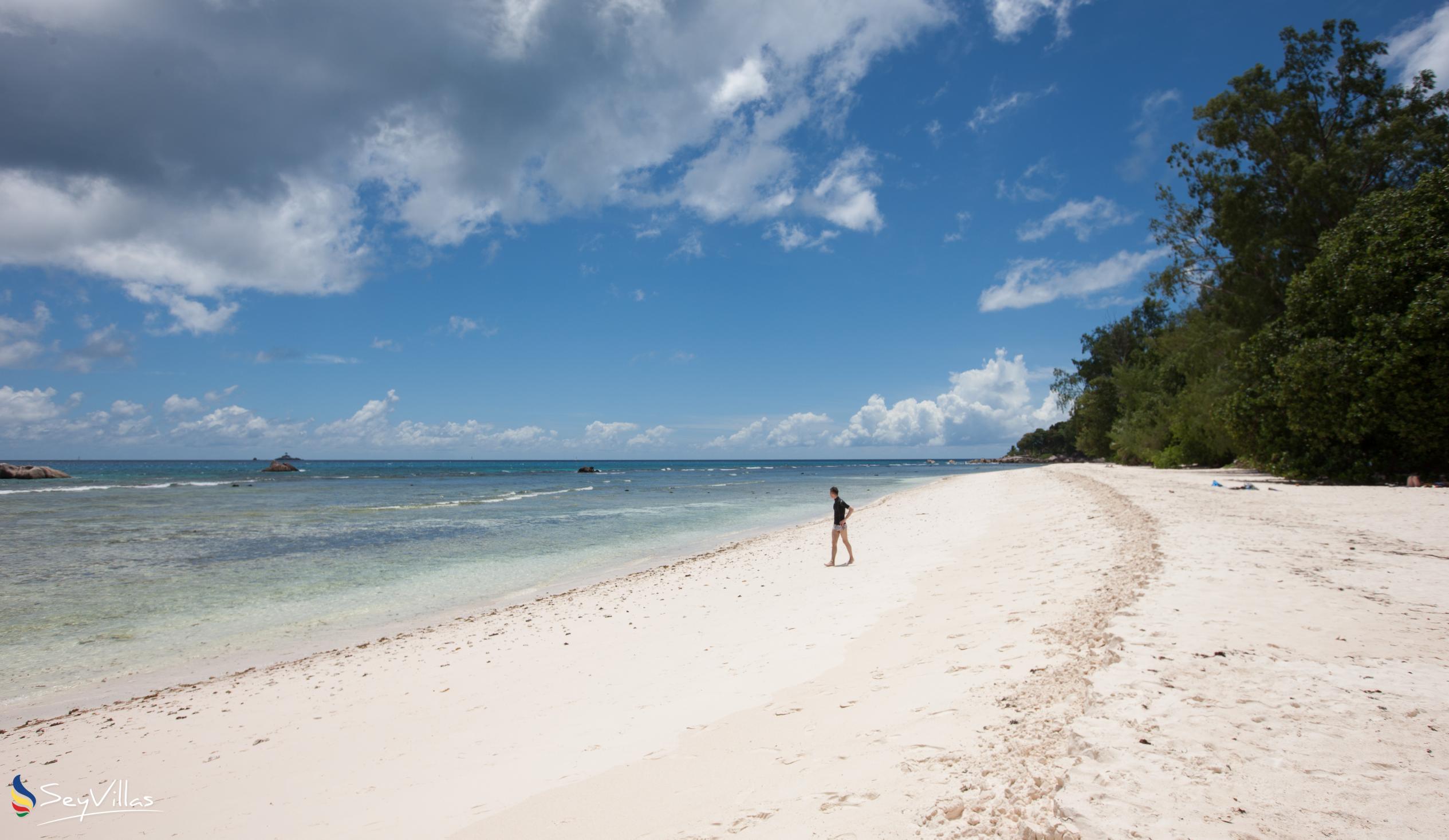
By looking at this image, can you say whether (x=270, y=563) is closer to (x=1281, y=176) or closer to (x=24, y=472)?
(x=1281, y=176)

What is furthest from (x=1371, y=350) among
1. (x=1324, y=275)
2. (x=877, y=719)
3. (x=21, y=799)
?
(x=21, y=799)

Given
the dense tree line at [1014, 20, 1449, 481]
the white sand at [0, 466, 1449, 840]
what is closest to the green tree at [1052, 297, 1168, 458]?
the dense tree line at [1014, 20, 1449, 481]

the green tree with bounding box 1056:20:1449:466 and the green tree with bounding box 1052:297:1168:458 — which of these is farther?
the green tree with bounding box 1052:297:1168:458

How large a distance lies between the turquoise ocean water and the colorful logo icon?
3.51m

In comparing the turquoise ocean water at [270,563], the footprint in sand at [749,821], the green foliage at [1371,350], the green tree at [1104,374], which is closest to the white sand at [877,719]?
the footprint in sand at [749,821]

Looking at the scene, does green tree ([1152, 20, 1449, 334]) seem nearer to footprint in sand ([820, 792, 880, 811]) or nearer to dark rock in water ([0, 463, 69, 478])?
footprint in sand ([820, 792, 880, 811])

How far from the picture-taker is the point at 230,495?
44656 mm

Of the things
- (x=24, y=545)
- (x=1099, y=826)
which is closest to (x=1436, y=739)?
(x=1099, y=826)

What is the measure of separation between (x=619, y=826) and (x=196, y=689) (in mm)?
7801

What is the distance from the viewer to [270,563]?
17.6m

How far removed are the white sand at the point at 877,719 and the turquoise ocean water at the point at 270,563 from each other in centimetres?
254

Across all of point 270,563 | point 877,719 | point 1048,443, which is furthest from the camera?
point 1048,443

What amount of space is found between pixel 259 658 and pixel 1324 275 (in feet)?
107

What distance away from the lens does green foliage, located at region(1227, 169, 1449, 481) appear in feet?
62.4
